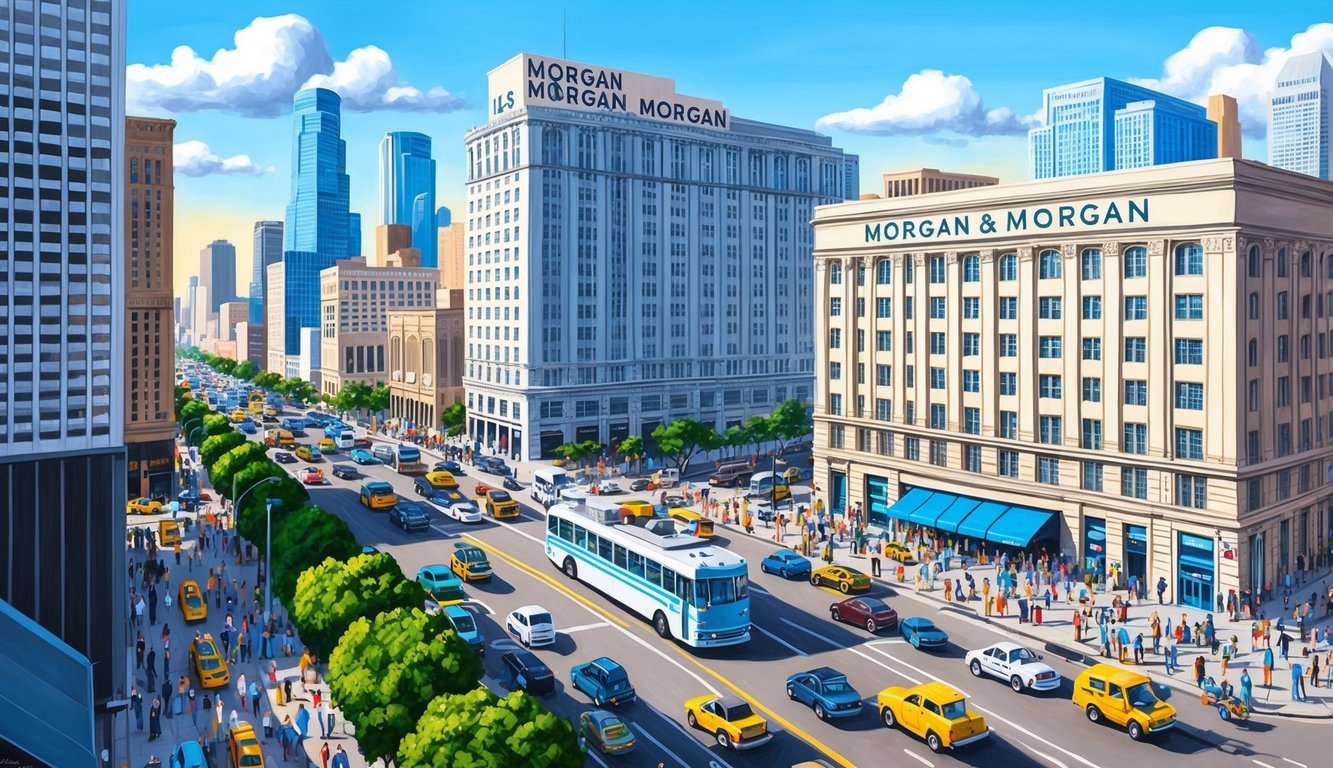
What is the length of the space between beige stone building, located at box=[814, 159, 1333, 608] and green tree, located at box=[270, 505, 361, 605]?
119 feet

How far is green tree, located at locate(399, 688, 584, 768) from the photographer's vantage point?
25734mm

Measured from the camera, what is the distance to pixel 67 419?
3944 centimetres

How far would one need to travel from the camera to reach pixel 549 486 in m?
84.5

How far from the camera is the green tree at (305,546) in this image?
47250 millimetres

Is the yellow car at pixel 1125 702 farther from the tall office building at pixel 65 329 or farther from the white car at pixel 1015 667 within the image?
the tall office building at pixel 65 329

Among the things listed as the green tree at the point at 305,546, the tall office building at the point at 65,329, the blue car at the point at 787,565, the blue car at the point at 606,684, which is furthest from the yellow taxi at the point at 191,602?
the blue car at the point at 787,565

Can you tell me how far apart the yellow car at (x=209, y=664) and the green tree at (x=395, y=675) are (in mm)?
11486

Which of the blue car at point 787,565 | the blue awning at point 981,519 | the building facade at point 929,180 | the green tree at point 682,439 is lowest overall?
the blue car at point 787,565

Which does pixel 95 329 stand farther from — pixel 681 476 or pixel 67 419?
pixel 681 476

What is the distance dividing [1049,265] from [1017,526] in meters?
15.9

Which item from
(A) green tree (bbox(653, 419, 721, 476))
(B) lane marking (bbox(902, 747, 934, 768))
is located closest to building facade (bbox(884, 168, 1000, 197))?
(A) green tree (bbox(653, 419, 721, 476))

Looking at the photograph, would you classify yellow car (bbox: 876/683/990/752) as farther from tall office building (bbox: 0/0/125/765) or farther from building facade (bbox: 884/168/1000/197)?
building facade (bbox: 884/168/1000/197)

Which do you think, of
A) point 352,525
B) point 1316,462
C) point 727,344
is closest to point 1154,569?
point 1316,462

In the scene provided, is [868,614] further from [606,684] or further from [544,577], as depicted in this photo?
[544,577]
